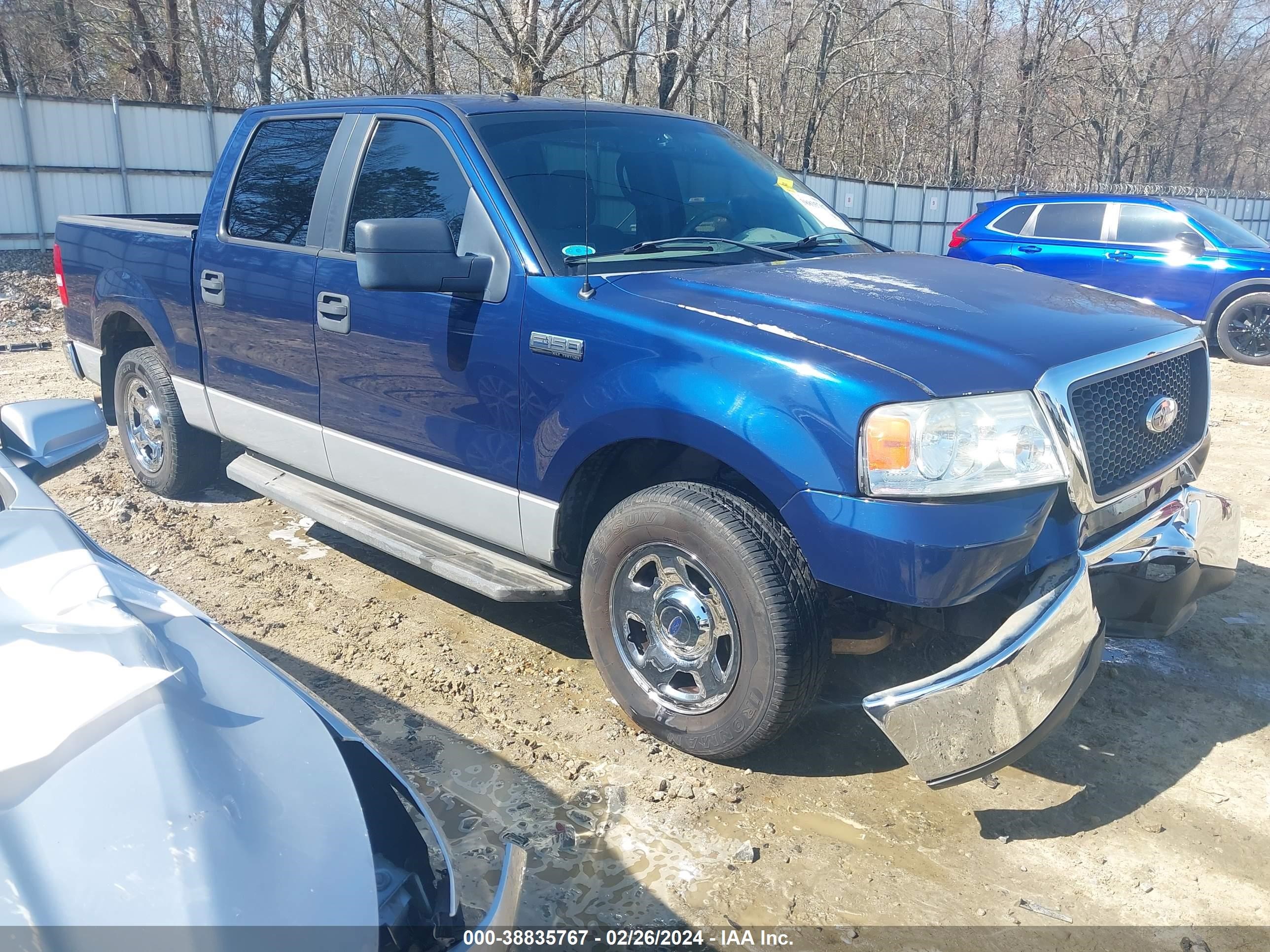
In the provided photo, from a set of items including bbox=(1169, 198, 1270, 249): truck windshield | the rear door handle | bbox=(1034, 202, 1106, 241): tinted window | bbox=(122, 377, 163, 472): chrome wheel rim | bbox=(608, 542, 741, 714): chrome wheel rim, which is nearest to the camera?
bbox=(608, 542, 741, 714): chrome wheel rim

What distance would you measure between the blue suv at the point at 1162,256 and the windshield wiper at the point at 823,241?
655 cm

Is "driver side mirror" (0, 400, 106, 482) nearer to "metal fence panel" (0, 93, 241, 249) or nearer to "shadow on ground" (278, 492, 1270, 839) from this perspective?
"shadow on ground" (278, 492, 1270, 839)

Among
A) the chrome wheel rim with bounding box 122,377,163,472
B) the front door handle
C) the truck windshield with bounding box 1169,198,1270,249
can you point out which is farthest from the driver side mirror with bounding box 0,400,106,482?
the truck windshield with bounding box 1169,198,1270,249

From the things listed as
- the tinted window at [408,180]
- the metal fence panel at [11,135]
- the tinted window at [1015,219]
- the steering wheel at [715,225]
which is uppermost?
the metal fence panel at [11,135]

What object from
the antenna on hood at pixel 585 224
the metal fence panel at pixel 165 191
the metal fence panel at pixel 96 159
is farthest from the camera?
the metal fence panel at pixel 165 191

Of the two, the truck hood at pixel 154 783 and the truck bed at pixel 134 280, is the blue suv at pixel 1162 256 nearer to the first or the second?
the truck bed at pixel 134 280

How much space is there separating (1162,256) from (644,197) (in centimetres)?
907

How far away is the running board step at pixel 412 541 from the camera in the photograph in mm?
3570

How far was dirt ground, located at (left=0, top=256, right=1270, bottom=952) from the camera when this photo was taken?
8.84ft

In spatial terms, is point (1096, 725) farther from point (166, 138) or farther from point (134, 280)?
point (166, 138)

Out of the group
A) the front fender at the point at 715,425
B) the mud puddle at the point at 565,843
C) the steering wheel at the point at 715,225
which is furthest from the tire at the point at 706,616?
the steering wheel at the point at 715,225

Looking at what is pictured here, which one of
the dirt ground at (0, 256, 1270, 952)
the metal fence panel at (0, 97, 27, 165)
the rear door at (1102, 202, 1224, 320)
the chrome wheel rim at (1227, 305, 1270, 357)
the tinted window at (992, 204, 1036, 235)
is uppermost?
the metal fence panel at (0, 97, 27, 165)

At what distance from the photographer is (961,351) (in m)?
2.84

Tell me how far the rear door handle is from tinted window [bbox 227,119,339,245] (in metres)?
0.21
